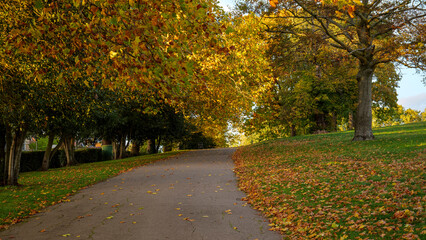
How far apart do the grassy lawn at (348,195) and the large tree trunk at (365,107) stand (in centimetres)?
418

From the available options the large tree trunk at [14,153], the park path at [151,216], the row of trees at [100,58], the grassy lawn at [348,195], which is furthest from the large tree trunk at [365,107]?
the large tree trunk at [14,153]

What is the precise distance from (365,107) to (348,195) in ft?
39.9

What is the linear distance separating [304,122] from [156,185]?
2833 cm

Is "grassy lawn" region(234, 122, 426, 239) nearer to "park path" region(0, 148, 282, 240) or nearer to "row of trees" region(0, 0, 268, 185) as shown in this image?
"park path" region(0, 148, 282, 240)

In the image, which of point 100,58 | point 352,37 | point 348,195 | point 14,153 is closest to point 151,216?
point 348,195

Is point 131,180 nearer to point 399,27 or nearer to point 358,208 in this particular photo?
point 358,208

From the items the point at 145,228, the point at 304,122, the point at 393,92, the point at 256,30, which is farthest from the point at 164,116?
the point at 393,92

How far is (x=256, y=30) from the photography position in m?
17.5

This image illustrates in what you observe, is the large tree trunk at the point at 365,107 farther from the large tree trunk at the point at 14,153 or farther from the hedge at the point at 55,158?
the hedge at the point at 55,158

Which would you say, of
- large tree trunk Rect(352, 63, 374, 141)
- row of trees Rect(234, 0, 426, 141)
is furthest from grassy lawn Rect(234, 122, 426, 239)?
→ large tree trunk Rect(352, 63, 374, 141)

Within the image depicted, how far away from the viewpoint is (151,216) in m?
7.82

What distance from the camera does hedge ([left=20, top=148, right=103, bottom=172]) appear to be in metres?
26.6

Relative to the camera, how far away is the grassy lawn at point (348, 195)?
5.80m

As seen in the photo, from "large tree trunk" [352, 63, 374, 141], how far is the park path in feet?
33.8
